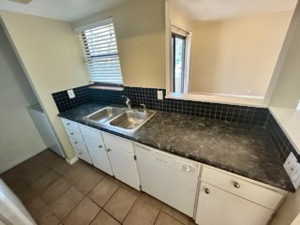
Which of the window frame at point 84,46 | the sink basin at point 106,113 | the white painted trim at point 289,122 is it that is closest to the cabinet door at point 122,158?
the sink basin at point 106,113

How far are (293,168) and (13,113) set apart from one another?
3.29m

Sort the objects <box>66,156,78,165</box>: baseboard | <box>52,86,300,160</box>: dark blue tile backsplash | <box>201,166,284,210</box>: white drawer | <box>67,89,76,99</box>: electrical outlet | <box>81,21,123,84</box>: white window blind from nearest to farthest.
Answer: <box>201,166,284,210</box>: white drawer, <box>52,86,300,160</box>: dark blue tile backsplash, <box>81,21,123,84</box>: white window blind, <box>67,89,76,99</box>: electrical outlet, <box>66,156,78,165</box>: baseboard

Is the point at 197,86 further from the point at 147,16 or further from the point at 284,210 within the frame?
the point at 284,210

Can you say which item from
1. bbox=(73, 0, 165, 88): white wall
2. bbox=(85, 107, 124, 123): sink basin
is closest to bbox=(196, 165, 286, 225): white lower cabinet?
bbox=(73, 0, 165, 88): white wall

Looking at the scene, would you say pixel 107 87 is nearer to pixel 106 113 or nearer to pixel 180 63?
pixel 106 113

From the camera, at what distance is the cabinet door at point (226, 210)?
33.9 inches

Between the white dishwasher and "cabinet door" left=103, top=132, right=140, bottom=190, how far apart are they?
0.29 feet


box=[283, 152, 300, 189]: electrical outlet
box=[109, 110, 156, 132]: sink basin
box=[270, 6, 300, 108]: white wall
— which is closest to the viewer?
box=[283, 152, 300, 189]: electrical outlet

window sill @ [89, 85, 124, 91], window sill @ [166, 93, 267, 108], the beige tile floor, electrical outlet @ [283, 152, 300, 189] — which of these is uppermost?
window sill @ [89, 85, 124, 91]

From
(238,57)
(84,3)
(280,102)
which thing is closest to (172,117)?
(280,102)

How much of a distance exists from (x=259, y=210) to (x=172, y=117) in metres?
1.00

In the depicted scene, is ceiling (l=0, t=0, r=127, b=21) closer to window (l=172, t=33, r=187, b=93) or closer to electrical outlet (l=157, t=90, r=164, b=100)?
electrical outlet (l=157, t=90, r=164, b=100)

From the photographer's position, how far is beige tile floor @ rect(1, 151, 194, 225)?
4.59 ft

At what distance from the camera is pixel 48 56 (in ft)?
5.57
